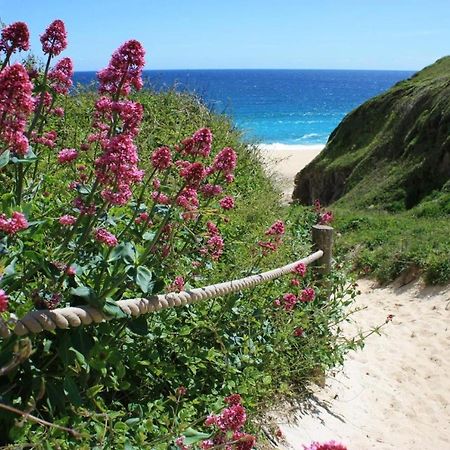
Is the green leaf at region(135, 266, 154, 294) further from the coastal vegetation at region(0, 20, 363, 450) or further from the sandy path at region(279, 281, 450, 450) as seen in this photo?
the sandy path at region(279, 281, 450, 450)

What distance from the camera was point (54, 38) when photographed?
3.00m

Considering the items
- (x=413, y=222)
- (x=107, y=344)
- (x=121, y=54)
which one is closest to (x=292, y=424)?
(x=107, y=344)

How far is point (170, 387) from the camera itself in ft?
11.2

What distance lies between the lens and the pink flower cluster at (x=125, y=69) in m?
2.64

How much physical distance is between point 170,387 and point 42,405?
913mm

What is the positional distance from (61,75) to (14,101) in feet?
4.25

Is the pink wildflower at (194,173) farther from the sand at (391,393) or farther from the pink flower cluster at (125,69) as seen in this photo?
the sand at (391,393)

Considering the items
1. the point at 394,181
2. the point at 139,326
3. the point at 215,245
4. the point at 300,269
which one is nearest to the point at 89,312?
the point at 139,326

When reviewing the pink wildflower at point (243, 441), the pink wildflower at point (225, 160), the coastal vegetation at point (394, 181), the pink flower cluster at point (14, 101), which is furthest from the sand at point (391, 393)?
the pink flower cluster at point (14, 101)

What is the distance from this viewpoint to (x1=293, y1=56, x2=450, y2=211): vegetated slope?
16905 mm

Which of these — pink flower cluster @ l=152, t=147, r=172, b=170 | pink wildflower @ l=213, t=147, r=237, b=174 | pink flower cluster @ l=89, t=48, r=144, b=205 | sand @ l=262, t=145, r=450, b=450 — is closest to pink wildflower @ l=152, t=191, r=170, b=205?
pink flower cluster @ l=152, t=147, r=172, b=170

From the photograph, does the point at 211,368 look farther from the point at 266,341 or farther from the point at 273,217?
the point at 273,217

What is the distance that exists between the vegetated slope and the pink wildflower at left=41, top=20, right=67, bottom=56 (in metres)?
13.0

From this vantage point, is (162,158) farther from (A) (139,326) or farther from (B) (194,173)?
(A) (139,326)
